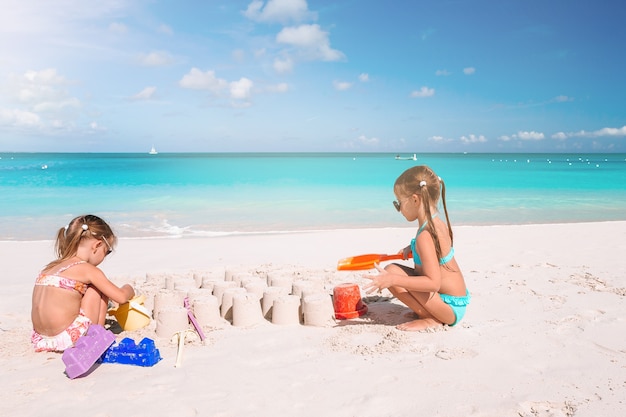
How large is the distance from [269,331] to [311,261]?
104 inches

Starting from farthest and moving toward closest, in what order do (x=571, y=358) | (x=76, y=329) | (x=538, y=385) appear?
(x=76, y=329) → (x=571, y=358) → (x=538, y=385)

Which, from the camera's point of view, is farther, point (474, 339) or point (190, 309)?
point (190, 309)

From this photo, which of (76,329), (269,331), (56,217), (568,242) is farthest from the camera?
(56,217)

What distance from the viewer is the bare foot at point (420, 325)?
343 cm

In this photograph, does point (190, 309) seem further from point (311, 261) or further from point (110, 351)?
point (311, 261)

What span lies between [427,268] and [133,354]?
1961mm

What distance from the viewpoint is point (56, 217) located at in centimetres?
1193

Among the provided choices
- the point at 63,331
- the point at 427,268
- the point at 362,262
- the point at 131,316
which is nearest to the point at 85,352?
the point at 63,331

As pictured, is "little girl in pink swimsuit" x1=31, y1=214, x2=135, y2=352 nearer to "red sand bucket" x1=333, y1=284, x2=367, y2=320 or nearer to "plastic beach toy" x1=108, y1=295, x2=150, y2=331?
"plastic beach toy" x1=108, y1=295, x2=150, y2=331

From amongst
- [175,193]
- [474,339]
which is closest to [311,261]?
[474,339]

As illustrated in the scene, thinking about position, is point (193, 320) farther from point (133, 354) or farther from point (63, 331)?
point (63, 331)

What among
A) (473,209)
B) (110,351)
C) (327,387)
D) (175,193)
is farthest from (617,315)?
(175,193)

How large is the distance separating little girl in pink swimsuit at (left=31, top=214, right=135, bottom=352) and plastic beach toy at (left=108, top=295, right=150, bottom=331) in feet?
0.85

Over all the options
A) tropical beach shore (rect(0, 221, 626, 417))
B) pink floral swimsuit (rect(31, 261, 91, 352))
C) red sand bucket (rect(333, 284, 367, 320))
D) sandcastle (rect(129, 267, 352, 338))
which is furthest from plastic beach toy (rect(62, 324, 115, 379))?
red sand bucket (rect(333, 284, 367, 320))
